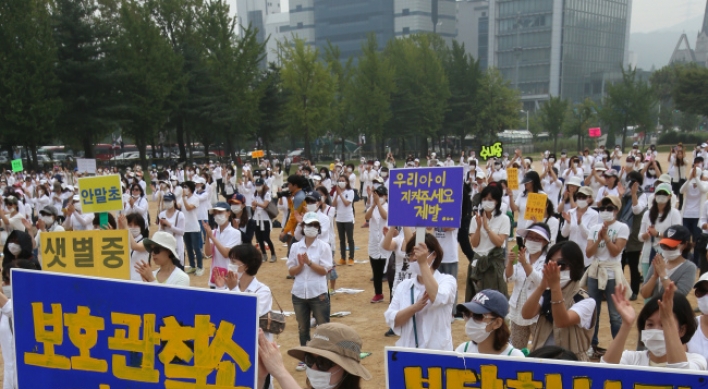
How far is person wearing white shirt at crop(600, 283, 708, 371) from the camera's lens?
12.0 feet

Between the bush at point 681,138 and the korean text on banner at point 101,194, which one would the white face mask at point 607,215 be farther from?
the bush at point 681,138

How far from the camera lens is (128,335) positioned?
132 inches

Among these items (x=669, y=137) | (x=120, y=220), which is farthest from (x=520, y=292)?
(x=669, y=137)

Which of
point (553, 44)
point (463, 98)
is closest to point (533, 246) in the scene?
point (463, 98)

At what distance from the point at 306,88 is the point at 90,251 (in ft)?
142

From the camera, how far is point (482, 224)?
8.23 meters

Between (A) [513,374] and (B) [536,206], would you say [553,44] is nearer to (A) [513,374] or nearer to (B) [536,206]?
(B) [536,206]

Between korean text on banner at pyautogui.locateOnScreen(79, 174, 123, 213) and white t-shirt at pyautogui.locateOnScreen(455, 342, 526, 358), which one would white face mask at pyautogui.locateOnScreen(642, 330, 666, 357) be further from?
korean text on banner at pyautogui.locateOnScreen(79, 174, 123, 213)

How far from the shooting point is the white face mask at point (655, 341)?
151 inches

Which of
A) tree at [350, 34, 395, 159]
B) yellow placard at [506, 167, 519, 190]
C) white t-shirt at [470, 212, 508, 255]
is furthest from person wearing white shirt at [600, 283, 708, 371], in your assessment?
tree at [350, 34, 395, 159]

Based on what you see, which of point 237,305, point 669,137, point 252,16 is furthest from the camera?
point 252,16

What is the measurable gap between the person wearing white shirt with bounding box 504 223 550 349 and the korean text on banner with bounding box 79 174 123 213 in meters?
5.28

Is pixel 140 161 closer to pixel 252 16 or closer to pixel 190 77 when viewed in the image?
pixel 190 77

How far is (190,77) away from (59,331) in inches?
1841
